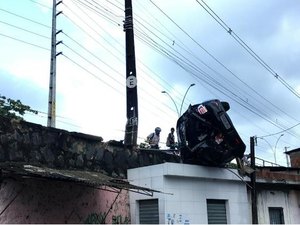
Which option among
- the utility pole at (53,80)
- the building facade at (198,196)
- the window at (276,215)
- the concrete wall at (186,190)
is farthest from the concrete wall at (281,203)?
the utility pole at (53,80)

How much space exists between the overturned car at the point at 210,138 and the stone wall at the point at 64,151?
119 centimetres

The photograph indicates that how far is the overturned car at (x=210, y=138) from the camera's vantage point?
1238 centimetres

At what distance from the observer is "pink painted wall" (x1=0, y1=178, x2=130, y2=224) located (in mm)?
8758

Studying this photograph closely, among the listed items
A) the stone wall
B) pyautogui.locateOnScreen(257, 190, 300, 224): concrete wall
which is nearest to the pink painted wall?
the stone wall

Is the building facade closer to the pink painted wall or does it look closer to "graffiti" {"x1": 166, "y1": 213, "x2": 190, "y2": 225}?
"graffiti" {"x1": 166, "y1": 213, "x2": 190, "y2": 225}

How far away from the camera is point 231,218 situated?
1280 centimetres

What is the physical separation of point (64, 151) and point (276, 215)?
8587 mm

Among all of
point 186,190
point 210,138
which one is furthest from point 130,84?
point 186,190

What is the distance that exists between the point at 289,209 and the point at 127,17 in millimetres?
10042

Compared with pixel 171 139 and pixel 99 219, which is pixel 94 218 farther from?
pixel 171 139

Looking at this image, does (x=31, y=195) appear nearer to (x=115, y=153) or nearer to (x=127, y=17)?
(x=115, y=153)

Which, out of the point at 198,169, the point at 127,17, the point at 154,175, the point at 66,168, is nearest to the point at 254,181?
the point at 198,169

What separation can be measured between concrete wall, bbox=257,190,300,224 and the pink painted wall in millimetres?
5507

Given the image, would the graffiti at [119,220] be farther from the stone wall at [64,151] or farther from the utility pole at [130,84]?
the utility pole at [130,84]
